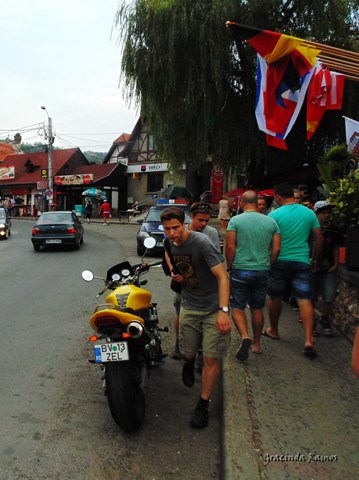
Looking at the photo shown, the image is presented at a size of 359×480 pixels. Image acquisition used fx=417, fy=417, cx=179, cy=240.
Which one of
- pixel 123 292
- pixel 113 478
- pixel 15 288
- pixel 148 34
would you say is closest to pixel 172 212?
pixel 123 292

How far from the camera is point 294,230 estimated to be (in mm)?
4621

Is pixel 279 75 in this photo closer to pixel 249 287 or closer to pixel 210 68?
pixel 249 287

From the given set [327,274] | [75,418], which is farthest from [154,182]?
[75,418]

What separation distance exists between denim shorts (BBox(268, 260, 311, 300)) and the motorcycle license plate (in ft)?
7.15

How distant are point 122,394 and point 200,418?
0.68 metres

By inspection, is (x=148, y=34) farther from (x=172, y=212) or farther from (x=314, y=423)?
(x=314, y=423)

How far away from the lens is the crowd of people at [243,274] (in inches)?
127

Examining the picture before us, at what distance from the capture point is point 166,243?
3.46 m

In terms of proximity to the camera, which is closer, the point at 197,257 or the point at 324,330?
the point at 197,257

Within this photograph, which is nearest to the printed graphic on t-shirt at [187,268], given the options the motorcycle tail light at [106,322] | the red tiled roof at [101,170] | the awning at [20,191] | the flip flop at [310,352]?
the motorcycle tail light at [106,322]

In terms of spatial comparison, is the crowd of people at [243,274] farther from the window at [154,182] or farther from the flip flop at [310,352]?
the window at [154,182]

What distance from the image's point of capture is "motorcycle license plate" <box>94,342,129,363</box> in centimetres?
300

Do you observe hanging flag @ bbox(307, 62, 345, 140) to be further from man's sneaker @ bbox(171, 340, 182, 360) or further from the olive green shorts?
the olive green shorts

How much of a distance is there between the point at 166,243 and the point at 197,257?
1.15ft
